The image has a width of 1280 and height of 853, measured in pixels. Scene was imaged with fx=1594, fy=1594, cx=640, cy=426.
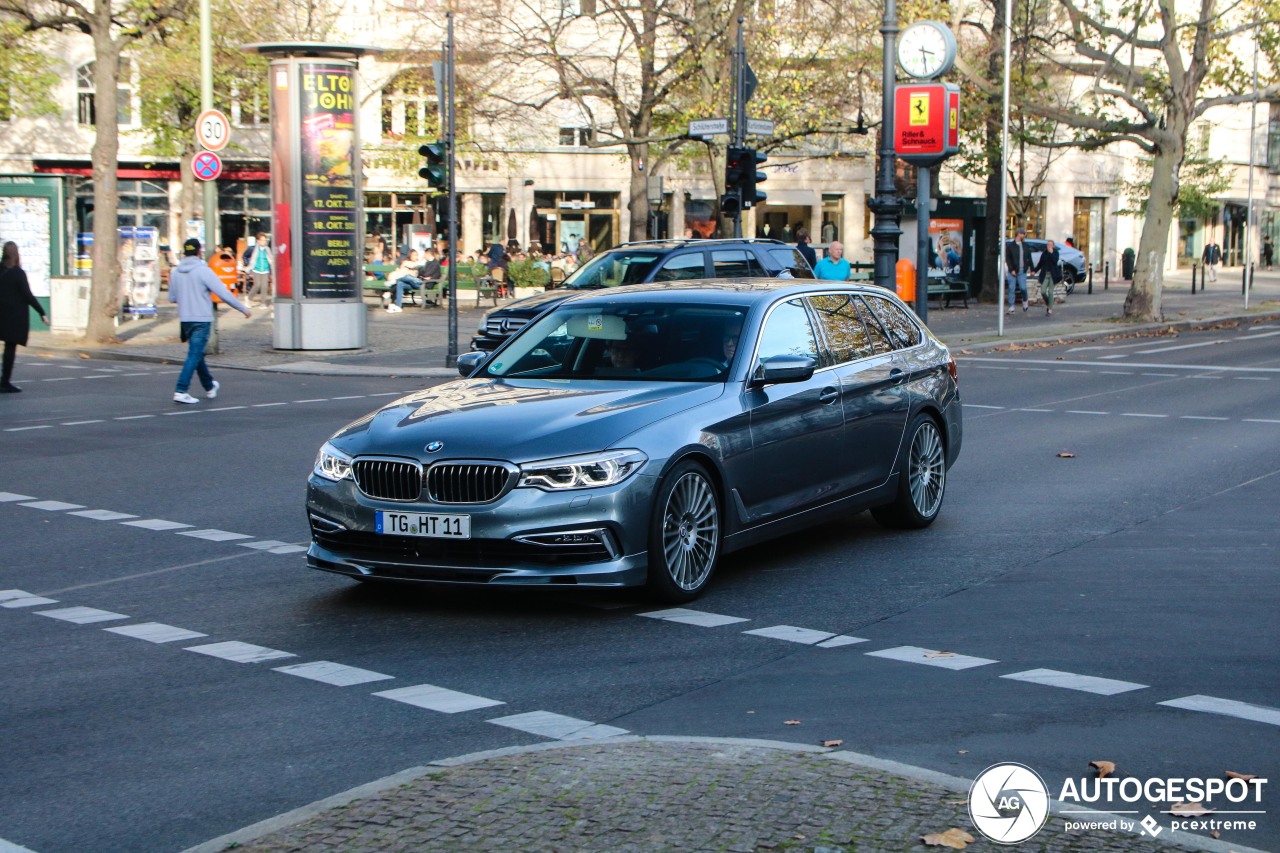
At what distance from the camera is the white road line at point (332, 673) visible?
6469 millimetres

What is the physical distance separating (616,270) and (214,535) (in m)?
11.7

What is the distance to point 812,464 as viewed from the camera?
886 centimetres

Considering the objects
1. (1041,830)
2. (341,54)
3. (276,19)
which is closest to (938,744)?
(1041,830)

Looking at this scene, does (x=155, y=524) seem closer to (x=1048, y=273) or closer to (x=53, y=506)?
(x=53, y=506)

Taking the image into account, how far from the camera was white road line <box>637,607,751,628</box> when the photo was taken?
7.50m

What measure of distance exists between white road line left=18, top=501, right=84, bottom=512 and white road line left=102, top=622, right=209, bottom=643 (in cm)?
385

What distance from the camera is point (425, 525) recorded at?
739 centimetres

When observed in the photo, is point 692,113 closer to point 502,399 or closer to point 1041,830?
point 502,399

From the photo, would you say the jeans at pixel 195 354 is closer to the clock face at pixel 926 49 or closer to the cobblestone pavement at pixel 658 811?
the clock face at pixel 926 49

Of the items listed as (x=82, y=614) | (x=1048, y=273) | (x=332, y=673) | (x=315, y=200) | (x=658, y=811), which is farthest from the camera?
(x=1048, y=273)

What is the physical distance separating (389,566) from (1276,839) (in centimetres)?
429

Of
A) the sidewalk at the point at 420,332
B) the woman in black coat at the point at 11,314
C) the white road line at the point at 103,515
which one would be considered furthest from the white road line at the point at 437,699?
the sidewalk at the point at 420,332

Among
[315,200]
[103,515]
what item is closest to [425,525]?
[103,515]

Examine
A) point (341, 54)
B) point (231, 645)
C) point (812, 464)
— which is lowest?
point (231, 645)
